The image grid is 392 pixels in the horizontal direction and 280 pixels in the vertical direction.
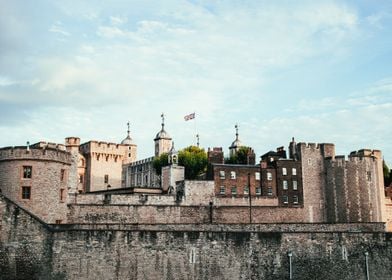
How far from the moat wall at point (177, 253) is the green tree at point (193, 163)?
40926 millimetres

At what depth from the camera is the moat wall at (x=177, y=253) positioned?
32.2m

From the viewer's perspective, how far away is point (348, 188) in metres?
62.1

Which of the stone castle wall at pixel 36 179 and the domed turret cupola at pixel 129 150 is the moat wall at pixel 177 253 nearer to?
the stone castle wall at pixel 36 179

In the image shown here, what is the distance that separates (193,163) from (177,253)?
44.2 m

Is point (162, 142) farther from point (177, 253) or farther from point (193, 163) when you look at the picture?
point (177, 253)

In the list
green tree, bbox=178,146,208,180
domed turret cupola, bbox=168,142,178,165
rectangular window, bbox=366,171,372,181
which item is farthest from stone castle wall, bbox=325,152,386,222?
green tree, bbox=178,146,208,180

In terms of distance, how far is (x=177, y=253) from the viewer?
34438mm

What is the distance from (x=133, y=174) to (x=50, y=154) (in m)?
54.6

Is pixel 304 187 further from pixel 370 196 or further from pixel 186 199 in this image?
pixel 186 199

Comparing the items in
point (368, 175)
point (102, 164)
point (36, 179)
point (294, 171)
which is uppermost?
point (102, 164)

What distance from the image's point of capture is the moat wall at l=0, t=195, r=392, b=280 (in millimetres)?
32250

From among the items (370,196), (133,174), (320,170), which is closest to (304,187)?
(320,170)

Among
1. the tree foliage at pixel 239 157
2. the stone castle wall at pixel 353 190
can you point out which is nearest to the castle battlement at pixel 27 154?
the stone castle wall at pixel 353 190

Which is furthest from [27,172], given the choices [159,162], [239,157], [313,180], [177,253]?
[239,157]
